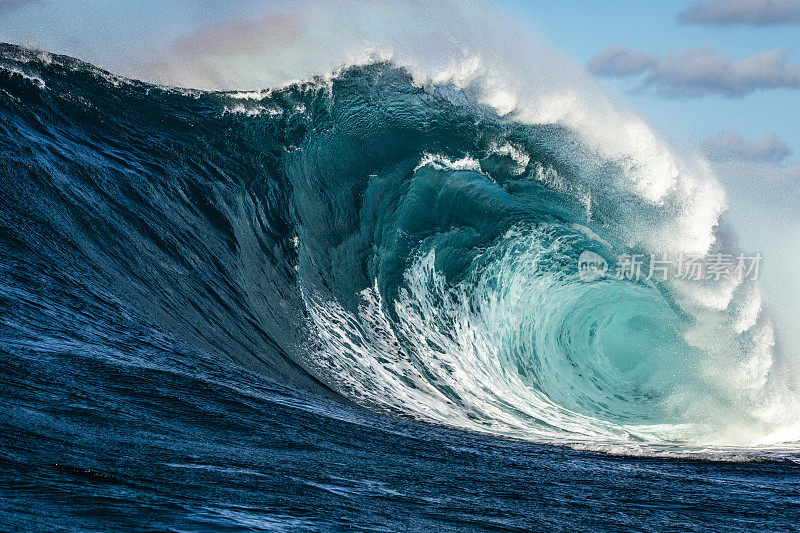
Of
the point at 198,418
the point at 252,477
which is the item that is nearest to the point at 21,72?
the point at 198,418

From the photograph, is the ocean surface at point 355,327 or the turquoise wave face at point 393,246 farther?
the turquoise wave face at point 393,246

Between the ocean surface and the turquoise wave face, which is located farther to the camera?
the turquoise wave face

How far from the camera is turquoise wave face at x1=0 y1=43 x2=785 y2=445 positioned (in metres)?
7.34

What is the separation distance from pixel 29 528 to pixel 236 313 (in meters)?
4.69

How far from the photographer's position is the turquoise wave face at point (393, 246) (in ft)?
24.1

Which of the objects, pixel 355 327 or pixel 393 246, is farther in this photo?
pixel 393 246

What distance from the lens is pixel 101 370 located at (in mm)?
4852

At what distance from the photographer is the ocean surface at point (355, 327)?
383 centimetres

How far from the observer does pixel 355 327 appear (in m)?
8.05

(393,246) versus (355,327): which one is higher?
(393,246)

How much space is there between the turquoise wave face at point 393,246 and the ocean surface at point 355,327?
4cm

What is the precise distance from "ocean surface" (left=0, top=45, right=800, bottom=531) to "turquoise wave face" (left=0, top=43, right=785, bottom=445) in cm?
4

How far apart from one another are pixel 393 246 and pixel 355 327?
2077mm

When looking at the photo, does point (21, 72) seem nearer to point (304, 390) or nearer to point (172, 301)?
point (172, 301)
